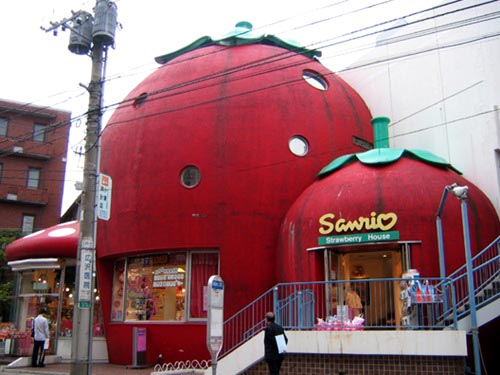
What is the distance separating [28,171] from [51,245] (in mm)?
25492

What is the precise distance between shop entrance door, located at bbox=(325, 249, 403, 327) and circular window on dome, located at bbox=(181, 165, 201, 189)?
15.5 ft

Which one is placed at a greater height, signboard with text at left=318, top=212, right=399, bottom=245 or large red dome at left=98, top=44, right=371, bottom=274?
large red dome at left=98, top=44, right=371, bottom=274

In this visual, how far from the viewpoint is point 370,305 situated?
42.9ft

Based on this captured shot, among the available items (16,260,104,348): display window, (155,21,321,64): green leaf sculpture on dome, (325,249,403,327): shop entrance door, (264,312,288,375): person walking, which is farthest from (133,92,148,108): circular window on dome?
(264,312,288,375): person walking

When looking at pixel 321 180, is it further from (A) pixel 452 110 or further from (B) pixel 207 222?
(A) pixel 452 110

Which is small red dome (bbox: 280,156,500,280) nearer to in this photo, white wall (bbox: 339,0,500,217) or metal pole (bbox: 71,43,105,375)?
white wall (bbox: 339,0,500,217)

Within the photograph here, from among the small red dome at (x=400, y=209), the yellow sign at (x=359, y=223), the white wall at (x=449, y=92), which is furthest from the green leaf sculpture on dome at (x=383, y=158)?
the yellow sign at (x=359, y=223)

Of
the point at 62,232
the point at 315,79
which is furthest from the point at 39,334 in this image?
the point at 315,79

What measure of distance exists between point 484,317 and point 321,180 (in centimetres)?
646

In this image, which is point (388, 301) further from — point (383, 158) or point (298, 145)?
point (298, 145)

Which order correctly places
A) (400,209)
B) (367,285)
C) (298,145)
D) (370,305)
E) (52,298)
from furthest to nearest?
(52,298), (298,145), (400,209), (367,285), (370,305)

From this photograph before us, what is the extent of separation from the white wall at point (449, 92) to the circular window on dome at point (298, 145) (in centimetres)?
433

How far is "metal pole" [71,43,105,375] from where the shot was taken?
1162 centimetres

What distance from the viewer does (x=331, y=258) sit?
15.3 metres
